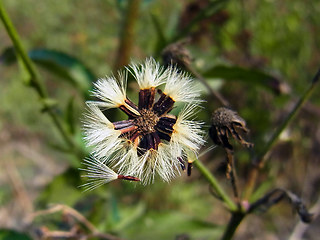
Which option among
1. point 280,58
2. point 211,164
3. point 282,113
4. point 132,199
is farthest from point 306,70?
point 132,199

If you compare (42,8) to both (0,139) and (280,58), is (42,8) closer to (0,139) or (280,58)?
(0,139)

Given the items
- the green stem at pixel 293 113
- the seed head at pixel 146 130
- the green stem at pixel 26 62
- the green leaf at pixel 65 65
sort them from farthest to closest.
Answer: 1. the green leaf at pixel 65 65
2. the green stem at pixel 26 62
3. the green stem at pixel 293 113
4. the seed head at pixel 146 130

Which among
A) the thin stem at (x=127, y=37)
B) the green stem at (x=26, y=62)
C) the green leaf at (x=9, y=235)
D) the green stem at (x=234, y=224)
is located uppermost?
the green stem at (x=26, y=62)

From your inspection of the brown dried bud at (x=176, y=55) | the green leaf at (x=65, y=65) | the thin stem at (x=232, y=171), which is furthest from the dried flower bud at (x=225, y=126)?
the green leaf at (x=65, y=65)

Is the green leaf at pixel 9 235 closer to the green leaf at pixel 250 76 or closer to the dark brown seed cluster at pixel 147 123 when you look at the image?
the dark brown seed cluster at pixel 147 123

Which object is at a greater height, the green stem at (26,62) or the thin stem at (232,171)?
the green stem at (26,62)

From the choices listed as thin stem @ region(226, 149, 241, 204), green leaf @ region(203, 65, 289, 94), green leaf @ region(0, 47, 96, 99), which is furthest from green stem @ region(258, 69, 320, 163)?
green leaf @ region(0, 47, 96, 99)

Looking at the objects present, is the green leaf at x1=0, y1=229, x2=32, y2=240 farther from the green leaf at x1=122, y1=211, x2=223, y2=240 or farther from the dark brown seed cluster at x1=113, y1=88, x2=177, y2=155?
the dark brown seed cluster at x1=113, y1=88, x2=177, y2=155
